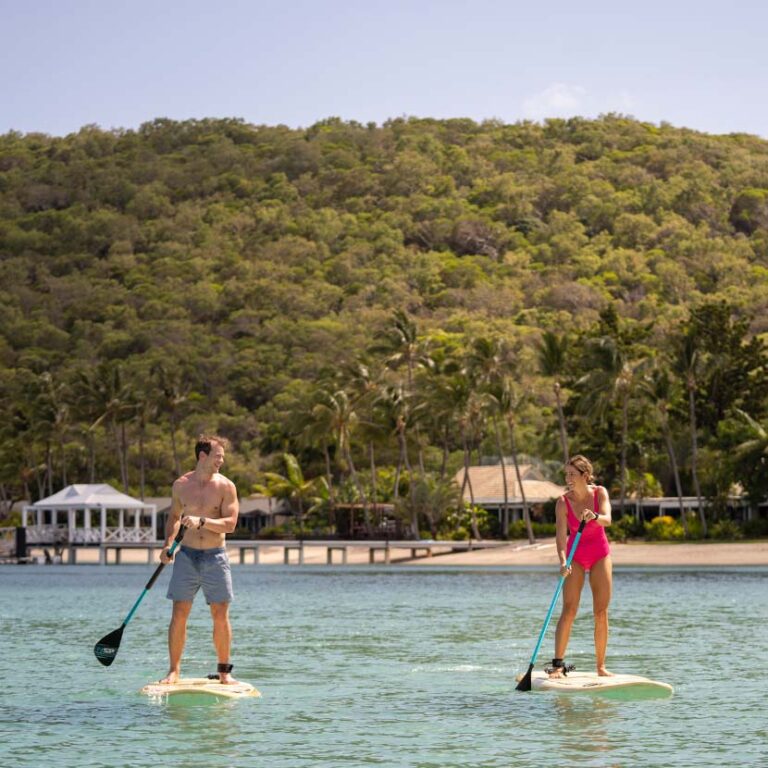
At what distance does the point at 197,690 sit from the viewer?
12.8m

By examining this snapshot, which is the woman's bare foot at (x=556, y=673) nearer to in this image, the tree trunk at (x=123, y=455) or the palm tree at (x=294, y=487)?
the palm tree at (x=294, y=487)

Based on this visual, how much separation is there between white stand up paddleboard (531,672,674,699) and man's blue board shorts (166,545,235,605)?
3.08 m

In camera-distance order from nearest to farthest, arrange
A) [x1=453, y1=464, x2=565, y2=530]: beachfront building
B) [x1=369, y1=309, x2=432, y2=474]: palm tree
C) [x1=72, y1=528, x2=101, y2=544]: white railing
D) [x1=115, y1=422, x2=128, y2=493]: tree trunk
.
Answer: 1. [x1=72, y1=528, x2=101, y2=544]: white railing
2. [x1=453, y1=464, x2=565, y2=530]: beachfront building
3. [x1=369, y1=309, x2=432, y2=474]: palm tree
4. [x1=115, y1=422, x2=128, y2=493]: tree trunk

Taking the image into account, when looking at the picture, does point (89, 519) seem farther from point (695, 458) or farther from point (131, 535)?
point (695, 458)

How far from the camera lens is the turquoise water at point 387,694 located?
11.1 meters

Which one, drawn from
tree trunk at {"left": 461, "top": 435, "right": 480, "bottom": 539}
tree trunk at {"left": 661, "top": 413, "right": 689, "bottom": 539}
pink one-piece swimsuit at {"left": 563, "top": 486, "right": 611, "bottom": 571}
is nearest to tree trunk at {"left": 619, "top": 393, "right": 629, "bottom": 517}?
tree trunk at {"left": 661, "top": 413, "right": 689, "bottom": 539}

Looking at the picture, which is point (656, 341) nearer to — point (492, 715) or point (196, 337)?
point (196, 337)

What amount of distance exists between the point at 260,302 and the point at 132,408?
40730 mm

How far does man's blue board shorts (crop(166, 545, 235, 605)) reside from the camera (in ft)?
41.3

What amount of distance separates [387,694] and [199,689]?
244 centimetres

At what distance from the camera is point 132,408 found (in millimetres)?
92312

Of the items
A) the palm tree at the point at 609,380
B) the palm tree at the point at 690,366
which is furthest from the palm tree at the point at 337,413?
the palm tree at the point at 690,366

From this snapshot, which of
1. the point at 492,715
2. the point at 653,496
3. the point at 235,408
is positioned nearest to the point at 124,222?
the point at 235,408

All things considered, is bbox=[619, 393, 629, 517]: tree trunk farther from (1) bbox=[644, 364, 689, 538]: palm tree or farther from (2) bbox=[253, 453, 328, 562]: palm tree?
(2) bbox=[253, 453, 328, 562]: palm tree
